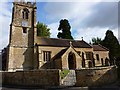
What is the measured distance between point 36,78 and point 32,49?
16.1m

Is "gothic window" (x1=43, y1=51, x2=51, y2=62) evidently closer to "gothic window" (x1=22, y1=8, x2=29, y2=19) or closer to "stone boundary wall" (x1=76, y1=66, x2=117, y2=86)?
"gothic window" (x1=22, y1=8, x2=29, y2=19)

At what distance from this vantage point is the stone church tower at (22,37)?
37438 millimetres

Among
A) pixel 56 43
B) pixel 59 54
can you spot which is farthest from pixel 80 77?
pixel 56 43

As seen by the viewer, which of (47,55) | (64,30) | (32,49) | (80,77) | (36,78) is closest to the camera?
(80,77)

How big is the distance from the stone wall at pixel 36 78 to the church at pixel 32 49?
32.6 ft

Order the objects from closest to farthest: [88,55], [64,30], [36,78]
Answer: [36,78] → [88,55] → [64,30]

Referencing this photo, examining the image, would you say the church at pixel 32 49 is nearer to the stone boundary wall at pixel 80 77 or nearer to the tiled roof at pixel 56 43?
the tiled roof at pixel 56 43

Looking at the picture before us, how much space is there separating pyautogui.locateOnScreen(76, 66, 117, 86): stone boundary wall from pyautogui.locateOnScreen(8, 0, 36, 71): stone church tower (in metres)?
17.9

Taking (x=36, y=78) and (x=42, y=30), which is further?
(x=42, y=30)

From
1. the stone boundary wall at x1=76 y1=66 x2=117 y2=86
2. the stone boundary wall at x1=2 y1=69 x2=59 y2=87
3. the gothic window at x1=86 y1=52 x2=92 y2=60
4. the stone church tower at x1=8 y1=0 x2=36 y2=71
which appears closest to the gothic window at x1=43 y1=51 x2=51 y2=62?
the stone church tower at x1=8 y1=0 x2=36 y2=71

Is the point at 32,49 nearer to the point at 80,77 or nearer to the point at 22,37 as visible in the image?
the point at 22,37

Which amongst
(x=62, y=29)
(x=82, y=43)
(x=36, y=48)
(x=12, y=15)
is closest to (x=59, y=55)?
(x=36, y=48)

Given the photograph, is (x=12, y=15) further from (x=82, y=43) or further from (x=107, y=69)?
(x=107, y=69)

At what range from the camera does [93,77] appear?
22.9 m
